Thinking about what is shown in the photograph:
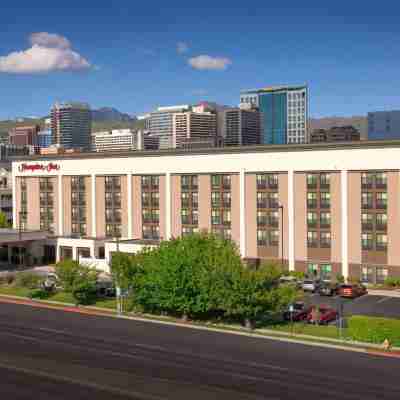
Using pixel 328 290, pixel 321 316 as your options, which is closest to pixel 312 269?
pixel 328 290

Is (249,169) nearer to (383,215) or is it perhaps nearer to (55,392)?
(383,215)

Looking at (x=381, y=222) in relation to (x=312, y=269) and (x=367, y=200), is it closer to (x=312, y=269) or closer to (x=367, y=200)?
(x=367, y=200)

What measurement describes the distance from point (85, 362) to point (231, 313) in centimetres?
1508

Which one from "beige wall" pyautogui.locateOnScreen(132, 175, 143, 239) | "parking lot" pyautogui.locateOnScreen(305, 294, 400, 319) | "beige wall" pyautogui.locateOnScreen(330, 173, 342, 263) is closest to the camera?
"parking lot" pyautogui.locateOnScreen(305, 294, 400, 319)

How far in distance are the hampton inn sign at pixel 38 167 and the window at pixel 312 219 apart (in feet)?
136

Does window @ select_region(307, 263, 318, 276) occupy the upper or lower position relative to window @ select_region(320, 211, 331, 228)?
lower

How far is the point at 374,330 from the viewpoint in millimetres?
47062

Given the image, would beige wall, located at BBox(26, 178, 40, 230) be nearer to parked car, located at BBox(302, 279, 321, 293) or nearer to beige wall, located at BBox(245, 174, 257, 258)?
beige wall, located at BBox(245, 174, 257, 258)

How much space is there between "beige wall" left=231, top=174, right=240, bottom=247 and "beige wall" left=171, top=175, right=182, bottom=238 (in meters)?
8.15

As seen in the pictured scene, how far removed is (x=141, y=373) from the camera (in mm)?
38375

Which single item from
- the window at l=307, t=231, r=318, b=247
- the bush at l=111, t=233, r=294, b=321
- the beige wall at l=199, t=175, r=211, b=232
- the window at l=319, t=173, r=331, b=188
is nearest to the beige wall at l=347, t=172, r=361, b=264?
the window at l=319, t=173, r=331, b=188

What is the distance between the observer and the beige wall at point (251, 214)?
267ft

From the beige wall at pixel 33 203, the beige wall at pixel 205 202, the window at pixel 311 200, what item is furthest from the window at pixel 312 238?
the beige wall at pixel 33 203

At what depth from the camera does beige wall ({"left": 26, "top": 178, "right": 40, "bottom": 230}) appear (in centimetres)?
10162
